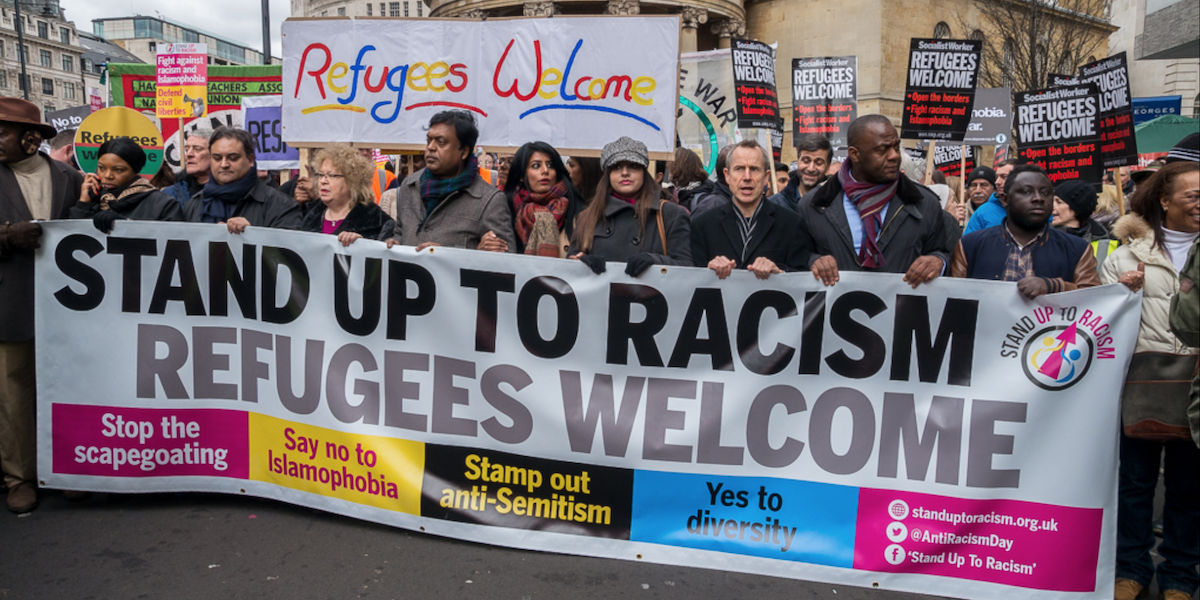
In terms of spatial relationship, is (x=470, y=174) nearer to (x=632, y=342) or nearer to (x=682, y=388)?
(x=632, y=342)

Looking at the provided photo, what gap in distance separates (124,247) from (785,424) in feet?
11.0

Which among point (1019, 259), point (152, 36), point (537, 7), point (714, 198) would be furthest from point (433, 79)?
point (152, 36)

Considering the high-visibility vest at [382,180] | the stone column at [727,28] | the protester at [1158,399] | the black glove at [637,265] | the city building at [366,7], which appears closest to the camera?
the protester at [1158,399]

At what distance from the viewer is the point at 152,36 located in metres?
119

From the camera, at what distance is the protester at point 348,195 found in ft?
14.9

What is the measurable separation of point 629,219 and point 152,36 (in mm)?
134573

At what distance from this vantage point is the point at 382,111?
5.85m

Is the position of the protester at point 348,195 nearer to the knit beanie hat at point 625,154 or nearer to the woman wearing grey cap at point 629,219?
the woman wearing grey cap at point 629,219

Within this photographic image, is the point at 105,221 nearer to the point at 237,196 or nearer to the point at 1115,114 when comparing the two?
the point at 237,196

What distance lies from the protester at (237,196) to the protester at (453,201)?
2.38 ft

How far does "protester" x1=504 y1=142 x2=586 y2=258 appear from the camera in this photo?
15.6 feet

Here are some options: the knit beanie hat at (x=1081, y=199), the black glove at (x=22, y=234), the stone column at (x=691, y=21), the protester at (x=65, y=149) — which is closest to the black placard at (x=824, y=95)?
the knit beanie hat at (x=1081, y=199)

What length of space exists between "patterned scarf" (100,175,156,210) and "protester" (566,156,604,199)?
2541 mm

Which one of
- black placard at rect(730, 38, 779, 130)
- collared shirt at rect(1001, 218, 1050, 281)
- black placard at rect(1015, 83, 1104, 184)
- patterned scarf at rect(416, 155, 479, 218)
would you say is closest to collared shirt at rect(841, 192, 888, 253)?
collared shirt at rect(1001, 218, 1050, 281)
